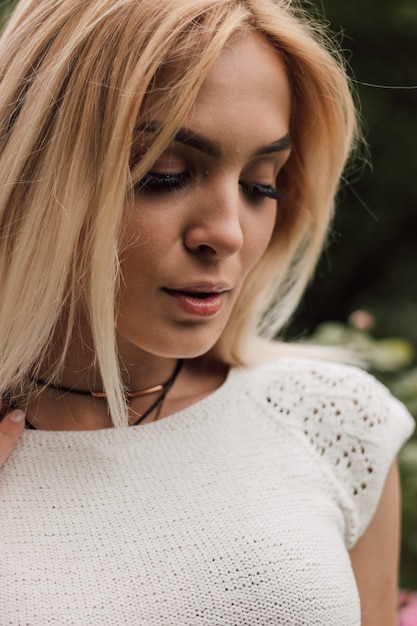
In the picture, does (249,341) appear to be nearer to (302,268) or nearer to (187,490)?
(302,268)

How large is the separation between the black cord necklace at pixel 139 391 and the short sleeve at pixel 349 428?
0.19 meters

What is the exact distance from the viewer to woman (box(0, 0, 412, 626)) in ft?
4.08

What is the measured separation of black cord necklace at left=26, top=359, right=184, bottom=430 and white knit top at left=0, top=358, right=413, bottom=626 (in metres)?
0.06

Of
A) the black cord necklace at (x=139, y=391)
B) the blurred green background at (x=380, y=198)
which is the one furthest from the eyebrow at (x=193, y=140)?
the blurred green background at (x=380, y=198)

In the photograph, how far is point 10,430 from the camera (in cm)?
142

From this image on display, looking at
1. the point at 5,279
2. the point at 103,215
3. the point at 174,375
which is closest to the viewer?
the point at 103,215

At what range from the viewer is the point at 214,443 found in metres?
1.51

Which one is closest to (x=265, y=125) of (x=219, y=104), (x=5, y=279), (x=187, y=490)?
(x=219, y=104)

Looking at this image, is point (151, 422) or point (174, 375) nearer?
point (151, 422)

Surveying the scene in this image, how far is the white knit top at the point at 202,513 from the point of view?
1.30 meters

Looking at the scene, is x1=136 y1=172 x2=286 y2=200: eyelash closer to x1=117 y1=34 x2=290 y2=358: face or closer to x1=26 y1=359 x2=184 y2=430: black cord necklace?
x1=117 y1=34 x2=290 y2=358: face

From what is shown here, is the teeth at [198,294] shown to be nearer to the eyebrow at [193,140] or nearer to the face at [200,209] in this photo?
the face at [200,209]

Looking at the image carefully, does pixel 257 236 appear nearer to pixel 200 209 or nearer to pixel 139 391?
pixel 200 209

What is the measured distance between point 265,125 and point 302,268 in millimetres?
528
